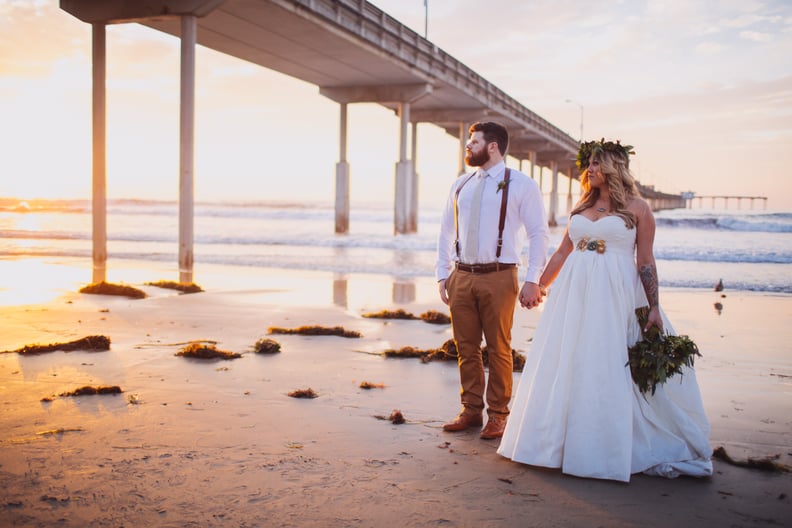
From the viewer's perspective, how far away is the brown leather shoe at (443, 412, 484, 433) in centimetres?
477

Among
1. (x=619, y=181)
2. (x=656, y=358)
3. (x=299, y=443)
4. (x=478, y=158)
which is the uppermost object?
(x=478, y=158)

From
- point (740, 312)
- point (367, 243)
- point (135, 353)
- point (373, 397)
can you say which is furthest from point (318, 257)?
point (373, 397)

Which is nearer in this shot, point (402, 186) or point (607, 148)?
point (607, 148)

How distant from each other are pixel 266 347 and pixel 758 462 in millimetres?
4692

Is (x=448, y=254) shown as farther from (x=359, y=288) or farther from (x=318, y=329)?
(x=359, y=288)

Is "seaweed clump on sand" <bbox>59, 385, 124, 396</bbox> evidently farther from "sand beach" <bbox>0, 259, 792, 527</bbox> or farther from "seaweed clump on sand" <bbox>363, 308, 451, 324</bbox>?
"seaweed clump on sand" <bbox>363, 308, 451, 324</bbox>

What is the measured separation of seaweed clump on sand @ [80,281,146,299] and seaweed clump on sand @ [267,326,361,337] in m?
3.94

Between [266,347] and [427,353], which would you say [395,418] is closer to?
[427,353]

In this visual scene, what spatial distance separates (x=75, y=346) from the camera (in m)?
6.91

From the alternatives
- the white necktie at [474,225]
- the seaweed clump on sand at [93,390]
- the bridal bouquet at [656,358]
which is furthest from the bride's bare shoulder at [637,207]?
the seaweed clump on sand at [93,390]

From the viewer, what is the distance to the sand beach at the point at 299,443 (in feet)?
11.1

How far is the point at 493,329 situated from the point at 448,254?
72 centimetres

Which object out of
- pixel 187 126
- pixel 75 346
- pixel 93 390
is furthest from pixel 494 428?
pixel 187 126

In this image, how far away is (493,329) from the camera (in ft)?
15.6
